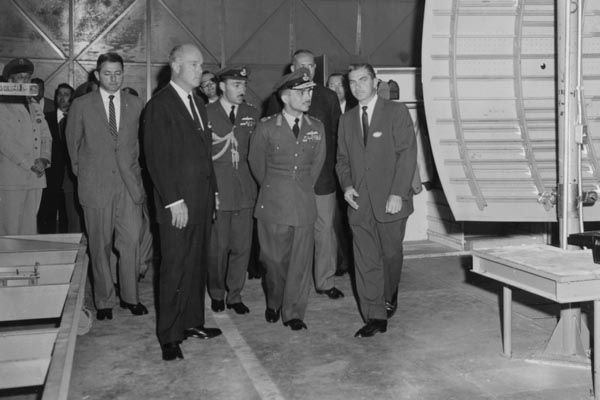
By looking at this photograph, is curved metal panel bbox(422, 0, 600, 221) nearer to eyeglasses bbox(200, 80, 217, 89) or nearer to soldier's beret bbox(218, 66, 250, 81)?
soldier's beret bbox(218, 66, 250, 81)

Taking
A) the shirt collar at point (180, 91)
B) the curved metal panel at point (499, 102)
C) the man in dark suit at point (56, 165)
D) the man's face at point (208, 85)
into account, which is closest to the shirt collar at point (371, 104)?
the curved metal panel at point (499, 102)

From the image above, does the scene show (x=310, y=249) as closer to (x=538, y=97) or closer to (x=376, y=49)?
(x=538, y=97)

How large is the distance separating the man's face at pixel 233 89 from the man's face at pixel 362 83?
33.8 inches

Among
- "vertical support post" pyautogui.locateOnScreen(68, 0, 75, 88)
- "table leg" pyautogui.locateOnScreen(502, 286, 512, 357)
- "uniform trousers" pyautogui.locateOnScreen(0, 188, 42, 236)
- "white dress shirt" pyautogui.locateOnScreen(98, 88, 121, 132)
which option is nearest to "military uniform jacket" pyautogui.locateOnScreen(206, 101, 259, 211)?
"white dress shirt" pyautogui.locateOnScreen(98, 88, 121, 132)

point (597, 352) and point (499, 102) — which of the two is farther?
point (499, 102)

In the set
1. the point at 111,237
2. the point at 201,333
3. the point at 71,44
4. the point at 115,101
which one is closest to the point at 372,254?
the point at 201,333

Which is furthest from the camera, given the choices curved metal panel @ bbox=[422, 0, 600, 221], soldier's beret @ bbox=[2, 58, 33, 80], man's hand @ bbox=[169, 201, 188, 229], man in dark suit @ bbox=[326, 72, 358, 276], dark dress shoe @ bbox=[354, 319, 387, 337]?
man in dark suit @ bbox=[326, 72, 358, 276]

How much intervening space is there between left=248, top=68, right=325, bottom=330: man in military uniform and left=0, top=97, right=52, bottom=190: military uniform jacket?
6.54ft

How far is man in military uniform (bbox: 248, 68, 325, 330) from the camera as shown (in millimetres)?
4312

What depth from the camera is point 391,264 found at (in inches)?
179

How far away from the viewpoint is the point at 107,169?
181 inches

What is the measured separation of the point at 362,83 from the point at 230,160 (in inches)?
44.4

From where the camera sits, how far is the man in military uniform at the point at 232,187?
15.6 ft

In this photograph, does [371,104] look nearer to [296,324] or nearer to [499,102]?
[499,102]
